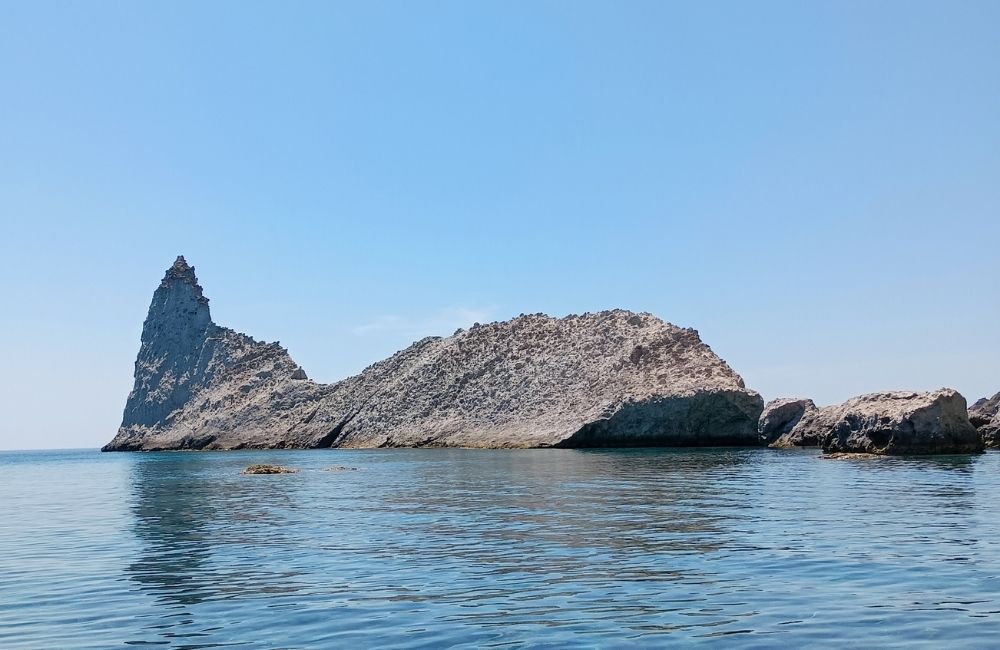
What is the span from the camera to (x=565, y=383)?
125562 mm

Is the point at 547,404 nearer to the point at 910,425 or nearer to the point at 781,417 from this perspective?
the point at 781,417

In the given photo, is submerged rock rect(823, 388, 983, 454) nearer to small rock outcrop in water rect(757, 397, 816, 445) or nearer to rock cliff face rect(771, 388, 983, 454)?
rock cliff face rect(771, 388, 983, 454)

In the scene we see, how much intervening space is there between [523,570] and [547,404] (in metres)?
104

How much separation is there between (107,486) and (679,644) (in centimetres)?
5792

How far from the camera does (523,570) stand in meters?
19.4

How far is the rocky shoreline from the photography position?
69.1 m

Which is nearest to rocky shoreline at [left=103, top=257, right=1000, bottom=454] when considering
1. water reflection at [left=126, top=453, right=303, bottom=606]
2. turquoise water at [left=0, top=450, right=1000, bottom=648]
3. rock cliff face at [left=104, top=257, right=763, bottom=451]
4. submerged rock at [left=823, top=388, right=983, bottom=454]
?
submerged rock at [left=823, top=388, right=983, bottom=454]

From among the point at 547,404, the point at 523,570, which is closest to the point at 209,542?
the point at 523,570

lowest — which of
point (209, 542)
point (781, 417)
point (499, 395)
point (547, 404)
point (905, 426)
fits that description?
point (209, 542)

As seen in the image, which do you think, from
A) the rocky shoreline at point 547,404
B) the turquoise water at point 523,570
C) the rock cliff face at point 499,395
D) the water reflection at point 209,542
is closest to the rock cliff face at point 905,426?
the rocky shoreline at point 547,404

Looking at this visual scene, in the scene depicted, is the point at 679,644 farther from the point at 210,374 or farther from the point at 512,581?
the point at 210,374

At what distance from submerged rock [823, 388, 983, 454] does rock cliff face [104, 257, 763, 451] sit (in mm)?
34054

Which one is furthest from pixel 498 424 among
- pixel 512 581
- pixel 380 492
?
pixel 512 581

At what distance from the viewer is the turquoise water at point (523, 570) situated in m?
13.9
